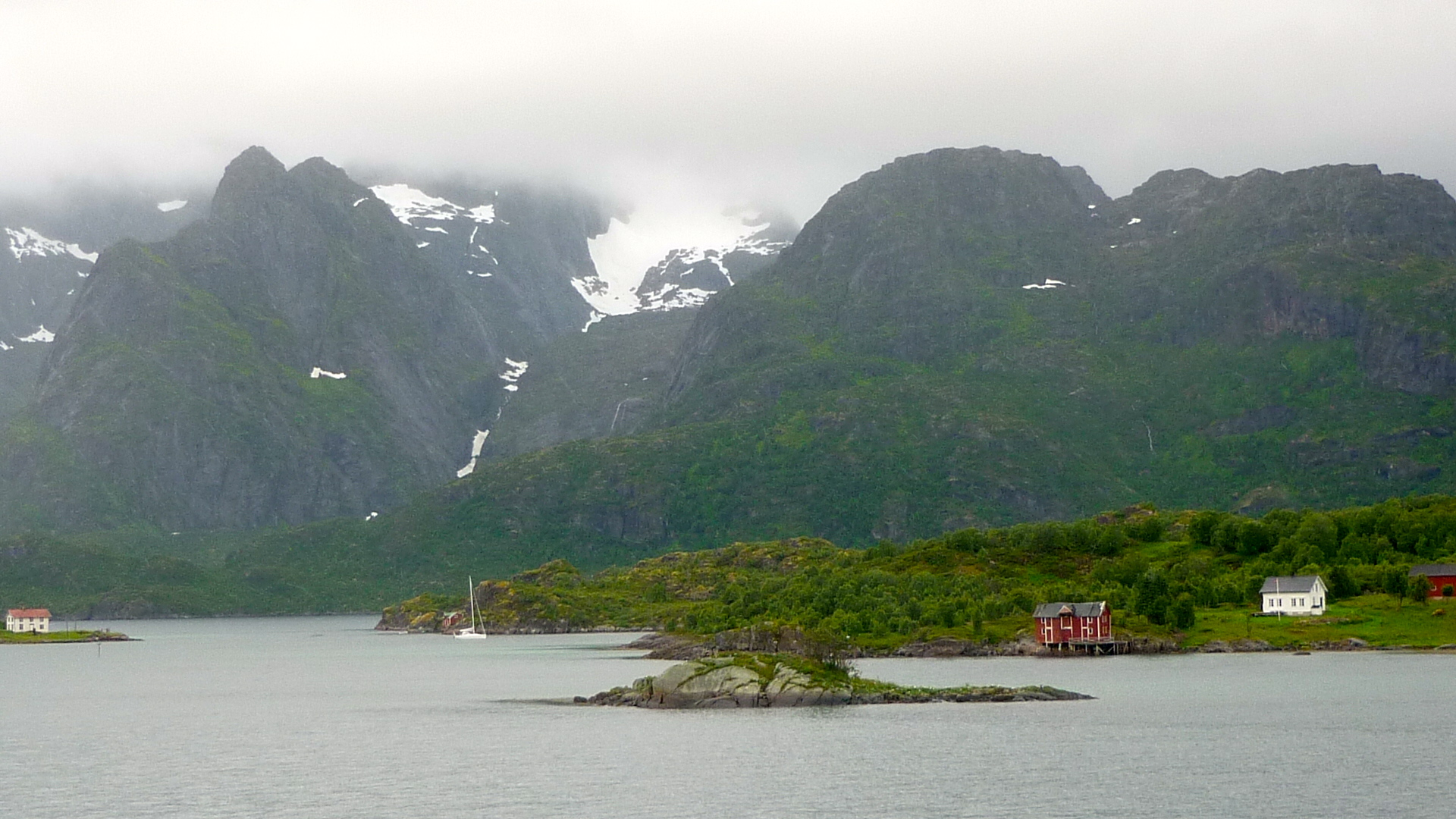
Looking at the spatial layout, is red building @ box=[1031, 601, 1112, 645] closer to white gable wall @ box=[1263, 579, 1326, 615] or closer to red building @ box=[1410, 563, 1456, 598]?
white gable wall @ box=[1263, 579, 1326, 615]

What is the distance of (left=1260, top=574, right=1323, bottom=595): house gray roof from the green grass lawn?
3385 mm

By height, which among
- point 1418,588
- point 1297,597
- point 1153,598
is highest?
point 1418,588

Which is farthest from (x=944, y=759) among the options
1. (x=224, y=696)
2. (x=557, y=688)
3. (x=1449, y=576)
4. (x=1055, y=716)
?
(x=1449, y=576)

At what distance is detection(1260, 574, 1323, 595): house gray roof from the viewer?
190500 mm

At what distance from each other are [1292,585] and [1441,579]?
17082mm

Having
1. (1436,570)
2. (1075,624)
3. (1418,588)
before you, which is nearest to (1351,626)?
(1418,588)

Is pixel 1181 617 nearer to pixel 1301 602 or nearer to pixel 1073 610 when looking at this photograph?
pixel 1073 610

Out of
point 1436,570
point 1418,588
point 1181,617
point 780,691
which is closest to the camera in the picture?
point 780,691

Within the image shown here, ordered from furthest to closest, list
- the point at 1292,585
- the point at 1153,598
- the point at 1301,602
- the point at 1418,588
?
the point at 1153,598 < the point at 1292,585 < the point at 1301,602 < the point at 1418,588

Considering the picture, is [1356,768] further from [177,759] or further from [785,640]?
[785,640]

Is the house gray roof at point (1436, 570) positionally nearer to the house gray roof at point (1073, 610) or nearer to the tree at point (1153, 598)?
the tree at point (1153, 598)

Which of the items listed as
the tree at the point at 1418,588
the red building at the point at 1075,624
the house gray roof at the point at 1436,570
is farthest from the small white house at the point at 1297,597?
the red building at the point at 1075,624

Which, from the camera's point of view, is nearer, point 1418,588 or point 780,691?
point 780,691

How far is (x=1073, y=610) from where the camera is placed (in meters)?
182
